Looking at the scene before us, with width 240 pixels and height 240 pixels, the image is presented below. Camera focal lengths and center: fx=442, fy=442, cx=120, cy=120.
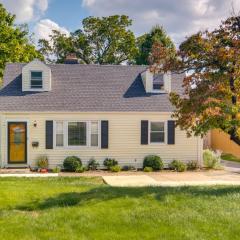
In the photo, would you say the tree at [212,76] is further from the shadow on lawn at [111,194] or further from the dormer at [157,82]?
the dormer at [157,82]

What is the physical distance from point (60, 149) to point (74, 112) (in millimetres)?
1924

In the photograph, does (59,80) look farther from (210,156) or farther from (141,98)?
(210,156)

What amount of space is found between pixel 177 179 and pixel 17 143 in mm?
8037

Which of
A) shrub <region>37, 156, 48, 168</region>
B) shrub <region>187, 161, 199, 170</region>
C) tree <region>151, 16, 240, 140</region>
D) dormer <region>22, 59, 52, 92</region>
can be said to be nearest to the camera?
tree <region>151, 16, 240, 140</region>

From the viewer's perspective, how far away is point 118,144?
22.0 meters

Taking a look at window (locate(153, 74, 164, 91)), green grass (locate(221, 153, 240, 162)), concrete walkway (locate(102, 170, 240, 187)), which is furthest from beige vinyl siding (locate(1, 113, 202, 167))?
green grass (locate(221, 153, 240, 162))

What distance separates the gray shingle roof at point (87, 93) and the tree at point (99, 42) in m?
22.1

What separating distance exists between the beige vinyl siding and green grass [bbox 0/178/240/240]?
8336 millimetres

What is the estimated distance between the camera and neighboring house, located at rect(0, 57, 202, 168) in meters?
21.3

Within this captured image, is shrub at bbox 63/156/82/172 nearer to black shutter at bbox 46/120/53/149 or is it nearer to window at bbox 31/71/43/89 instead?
black shutter at bbox 46/120/53/149

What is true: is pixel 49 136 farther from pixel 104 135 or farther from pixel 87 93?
pixel 87 93

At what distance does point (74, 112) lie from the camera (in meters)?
21.6

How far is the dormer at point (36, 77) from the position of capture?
22391mm

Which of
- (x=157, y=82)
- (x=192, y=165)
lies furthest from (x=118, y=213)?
(x=157, y=82)
